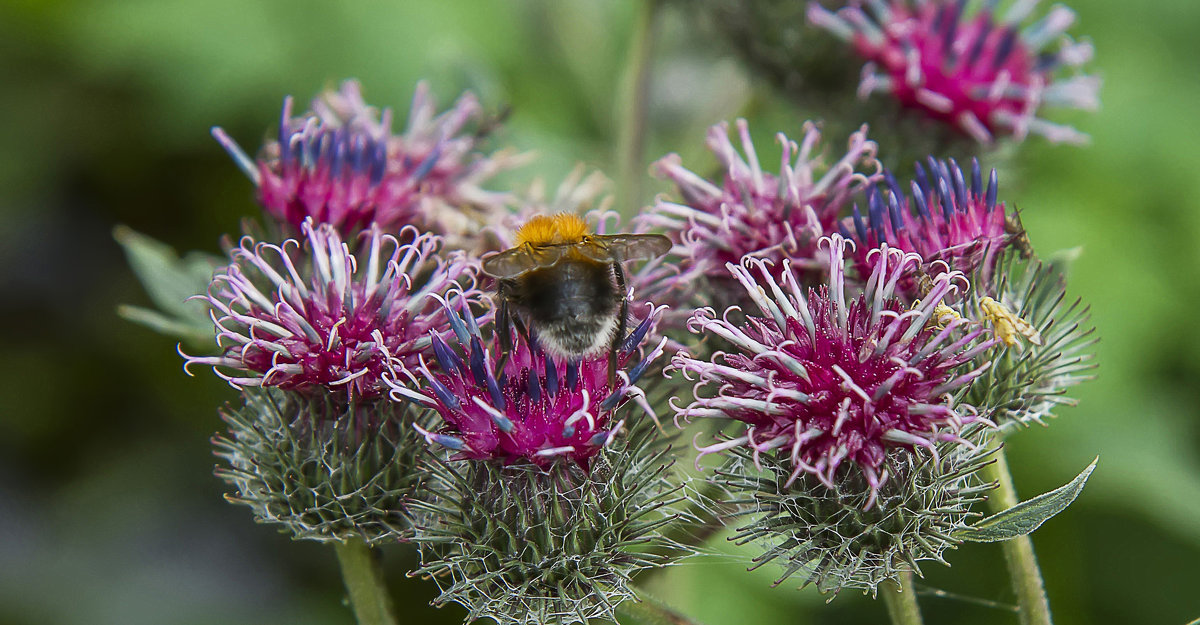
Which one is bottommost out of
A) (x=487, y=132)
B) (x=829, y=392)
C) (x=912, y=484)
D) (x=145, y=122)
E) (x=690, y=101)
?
(x=912, y=484)

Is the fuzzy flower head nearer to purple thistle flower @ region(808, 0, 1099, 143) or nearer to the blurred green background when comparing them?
the blurred green background

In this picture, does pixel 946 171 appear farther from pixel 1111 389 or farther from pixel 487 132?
pixel 1111 389

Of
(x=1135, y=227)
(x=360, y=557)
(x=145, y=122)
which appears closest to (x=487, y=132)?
(x=360, y=557)

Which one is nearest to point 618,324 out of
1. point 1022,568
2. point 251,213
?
point 1022,568

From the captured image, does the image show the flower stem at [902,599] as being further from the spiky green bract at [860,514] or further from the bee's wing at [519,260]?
the bee's wing at [519,260]

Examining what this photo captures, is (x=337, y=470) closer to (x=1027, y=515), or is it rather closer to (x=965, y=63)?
(x=1027, y=515)
